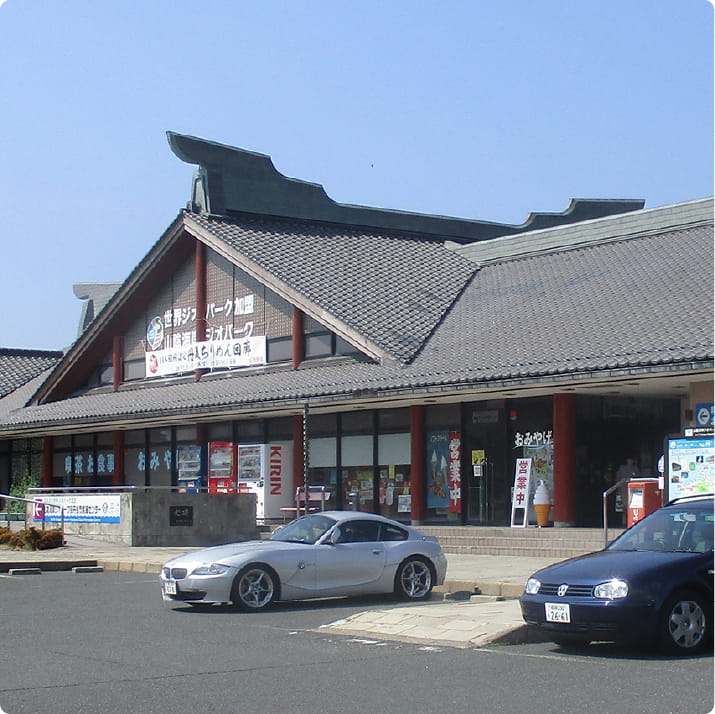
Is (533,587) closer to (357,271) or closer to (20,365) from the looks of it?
(357,271)

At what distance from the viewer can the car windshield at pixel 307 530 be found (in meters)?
16.6

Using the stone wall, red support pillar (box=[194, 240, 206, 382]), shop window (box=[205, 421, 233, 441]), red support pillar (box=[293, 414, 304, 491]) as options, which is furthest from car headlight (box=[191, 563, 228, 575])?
red support pillar (box=[194, 240, 206, 382])

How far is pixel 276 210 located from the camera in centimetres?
3631

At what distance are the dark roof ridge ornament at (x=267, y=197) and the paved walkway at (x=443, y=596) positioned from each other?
36.9ft

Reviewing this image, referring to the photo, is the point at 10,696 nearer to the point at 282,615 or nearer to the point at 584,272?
the point at 282,615

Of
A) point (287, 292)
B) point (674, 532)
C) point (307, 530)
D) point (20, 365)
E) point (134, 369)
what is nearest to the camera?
point (674, 532)

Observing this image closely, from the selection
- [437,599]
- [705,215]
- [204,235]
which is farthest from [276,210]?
[437,599]

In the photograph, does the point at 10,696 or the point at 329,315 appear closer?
the point at 10,696

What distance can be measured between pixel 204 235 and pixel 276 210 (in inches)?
127

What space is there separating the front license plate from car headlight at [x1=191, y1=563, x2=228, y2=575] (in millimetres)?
5096

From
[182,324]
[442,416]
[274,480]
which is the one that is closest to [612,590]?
[442,416]

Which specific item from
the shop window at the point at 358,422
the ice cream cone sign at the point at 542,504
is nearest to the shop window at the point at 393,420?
the shop window at the point at 358,422

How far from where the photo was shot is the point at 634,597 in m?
11.1

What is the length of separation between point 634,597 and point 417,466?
17.2m
